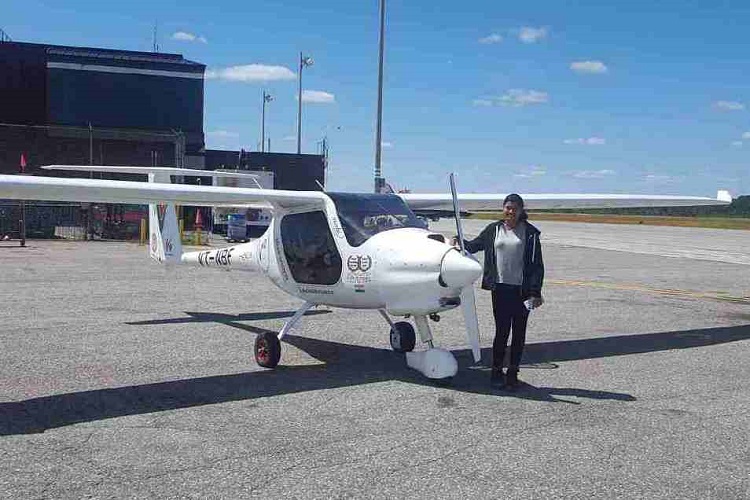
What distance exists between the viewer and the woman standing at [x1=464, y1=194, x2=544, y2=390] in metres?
7.45

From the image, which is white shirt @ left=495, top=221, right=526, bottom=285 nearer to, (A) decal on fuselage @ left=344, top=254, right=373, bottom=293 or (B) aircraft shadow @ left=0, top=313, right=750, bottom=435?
(B) aircraft shadow @ left=0, top=313, right=750, bottom=435

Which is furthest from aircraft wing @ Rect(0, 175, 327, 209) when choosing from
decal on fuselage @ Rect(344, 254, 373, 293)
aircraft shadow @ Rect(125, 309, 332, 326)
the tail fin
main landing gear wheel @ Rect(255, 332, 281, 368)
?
aircraft shadow @ Rect(125, 309, 332, 326)

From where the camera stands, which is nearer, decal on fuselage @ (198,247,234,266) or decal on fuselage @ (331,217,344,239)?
decal on fuselage @ (331,217,344,239)

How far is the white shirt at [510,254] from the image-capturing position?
7434 mm

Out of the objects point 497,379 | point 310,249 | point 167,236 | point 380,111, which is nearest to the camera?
point 497,379

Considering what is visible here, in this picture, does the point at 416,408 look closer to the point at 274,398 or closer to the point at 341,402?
the point at 341,402

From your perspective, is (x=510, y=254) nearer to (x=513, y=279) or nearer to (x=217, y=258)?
(x=513, y=279)

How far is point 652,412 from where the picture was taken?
6.74 m

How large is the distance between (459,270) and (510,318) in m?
0.94

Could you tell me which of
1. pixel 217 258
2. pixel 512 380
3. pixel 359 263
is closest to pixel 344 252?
pixel 359 263

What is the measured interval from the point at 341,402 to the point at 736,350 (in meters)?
5.97

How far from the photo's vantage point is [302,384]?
24.9 feet

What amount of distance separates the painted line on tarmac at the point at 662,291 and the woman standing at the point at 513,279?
31.7 ft

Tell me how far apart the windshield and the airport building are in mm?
32097
